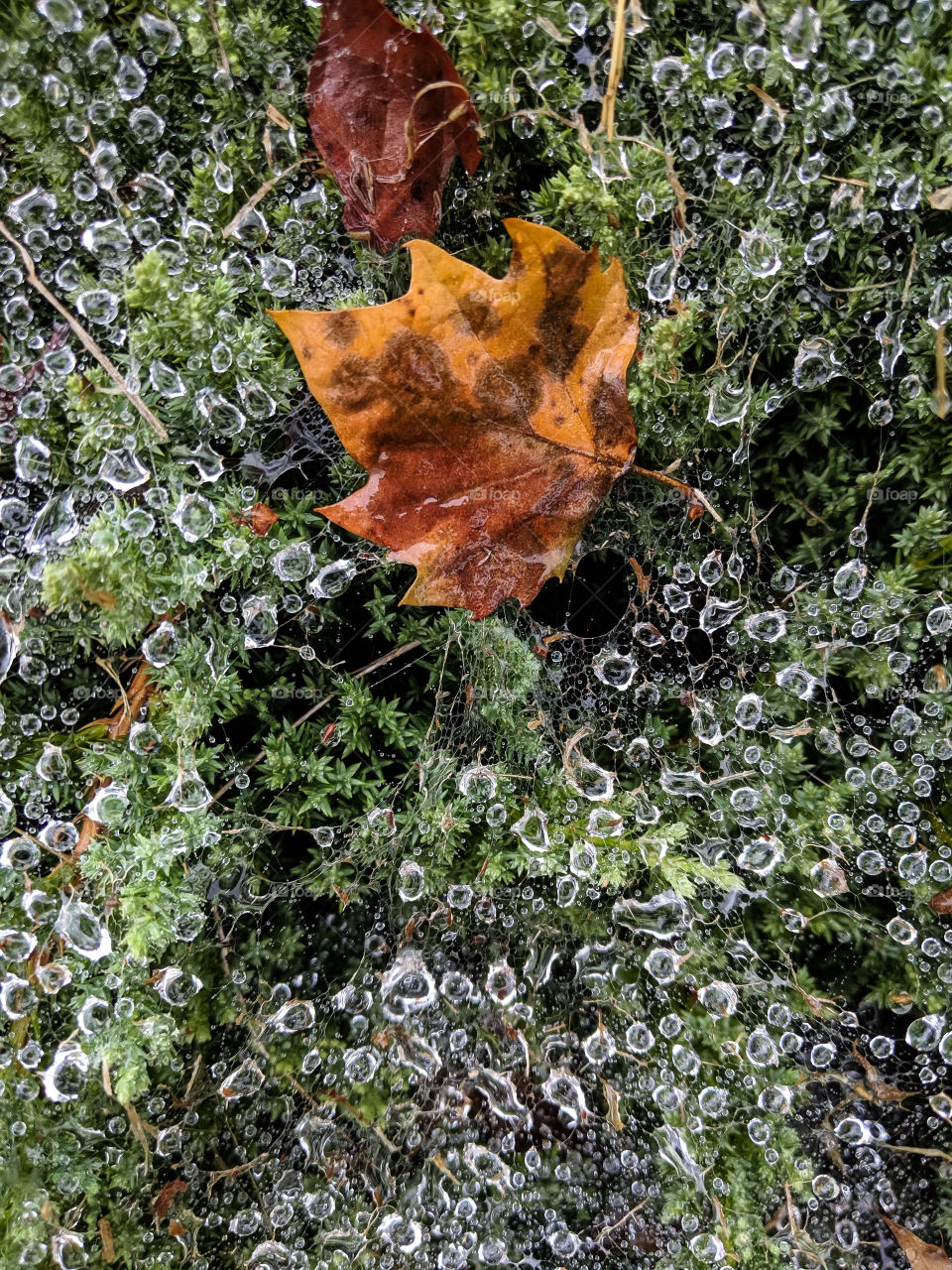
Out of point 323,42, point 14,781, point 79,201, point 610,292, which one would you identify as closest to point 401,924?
point 14,781

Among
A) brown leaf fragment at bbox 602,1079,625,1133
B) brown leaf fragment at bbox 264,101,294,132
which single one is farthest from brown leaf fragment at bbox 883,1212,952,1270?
brown leaf fragment at bbox 264,101,294,132

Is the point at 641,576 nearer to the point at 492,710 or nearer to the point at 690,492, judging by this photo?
the point at 690,492

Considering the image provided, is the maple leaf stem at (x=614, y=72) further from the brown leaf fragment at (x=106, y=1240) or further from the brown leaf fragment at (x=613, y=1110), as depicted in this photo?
the brown leaf fragment at (x=106, y=1240)

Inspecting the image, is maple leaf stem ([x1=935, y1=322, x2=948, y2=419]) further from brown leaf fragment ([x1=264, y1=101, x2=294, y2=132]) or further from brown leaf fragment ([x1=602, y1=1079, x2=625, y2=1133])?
brown leaf fragment ([x1=602, y1=1079, x2=625, y2=1133])

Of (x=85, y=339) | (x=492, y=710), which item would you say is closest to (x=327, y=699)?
(x=492, y=710)

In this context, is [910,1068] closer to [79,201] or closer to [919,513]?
[919,513]

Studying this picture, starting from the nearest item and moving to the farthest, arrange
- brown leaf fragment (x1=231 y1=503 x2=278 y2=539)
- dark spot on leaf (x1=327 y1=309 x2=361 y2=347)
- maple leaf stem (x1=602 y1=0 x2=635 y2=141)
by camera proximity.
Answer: dark spot on leaf (x1=327 y1=309 x2=361 y2=347)
maple leaf stem (x1=602 y1=0 x2=635 y2=141)
brown leaf fragment (x1=231 y1=503 x2=278 y2=539)
